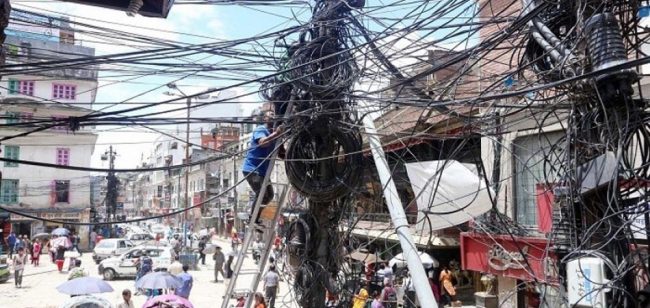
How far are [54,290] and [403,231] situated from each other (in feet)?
62.8

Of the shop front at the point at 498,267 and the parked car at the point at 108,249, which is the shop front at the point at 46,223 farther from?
→ the shop front at the point at 498,267

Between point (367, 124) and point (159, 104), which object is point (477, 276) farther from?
point (159, 104)

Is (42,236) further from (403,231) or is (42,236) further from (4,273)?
(403,231)

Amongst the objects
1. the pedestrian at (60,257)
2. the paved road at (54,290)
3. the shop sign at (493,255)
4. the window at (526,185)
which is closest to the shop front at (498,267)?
the shop sign at (493,255)

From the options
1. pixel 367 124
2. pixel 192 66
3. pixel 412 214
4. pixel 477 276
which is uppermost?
pixel 192 66

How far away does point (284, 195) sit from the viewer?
24.1 ft

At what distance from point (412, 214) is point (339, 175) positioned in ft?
40.0

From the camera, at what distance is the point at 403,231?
18.6 ft

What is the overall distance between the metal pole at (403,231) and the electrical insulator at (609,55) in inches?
90.0

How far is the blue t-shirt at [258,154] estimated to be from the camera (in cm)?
752

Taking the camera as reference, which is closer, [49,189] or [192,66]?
[192,66]

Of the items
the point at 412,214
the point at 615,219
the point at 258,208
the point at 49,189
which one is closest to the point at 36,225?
the point at 49,189

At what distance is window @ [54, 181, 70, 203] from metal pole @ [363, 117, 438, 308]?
41.0 m

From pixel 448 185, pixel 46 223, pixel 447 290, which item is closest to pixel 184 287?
pixel 447 290
